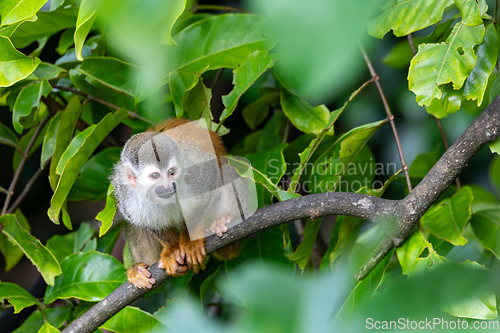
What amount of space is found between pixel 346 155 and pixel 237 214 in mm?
468

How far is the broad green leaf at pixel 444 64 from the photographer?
1396 mm

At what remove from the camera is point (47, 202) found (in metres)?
3.68

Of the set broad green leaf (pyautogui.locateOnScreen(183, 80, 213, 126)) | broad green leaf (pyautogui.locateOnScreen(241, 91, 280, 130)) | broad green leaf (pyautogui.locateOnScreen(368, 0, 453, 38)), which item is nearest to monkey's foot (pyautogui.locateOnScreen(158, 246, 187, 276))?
broad green leaf (pyautogui.locateOnScreen(183, 80, 213, 126))

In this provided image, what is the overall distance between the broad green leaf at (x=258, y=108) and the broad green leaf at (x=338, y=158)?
1.48 feet

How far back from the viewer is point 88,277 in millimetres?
1918

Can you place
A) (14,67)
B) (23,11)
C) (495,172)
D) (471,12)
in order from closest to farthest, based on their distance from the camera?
1. (23,11)
2. (471,12)
3. (14,67)
4. (495,172)

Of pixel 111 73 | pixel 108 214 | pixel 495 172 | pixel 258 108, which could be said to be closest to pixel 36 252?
pixel 108 214

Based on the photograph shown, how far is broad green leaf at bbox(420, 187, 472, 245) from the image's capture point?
1.70 meters

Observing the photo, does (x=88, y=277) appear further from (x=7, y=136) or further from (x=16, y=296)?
(x=7, y=136)

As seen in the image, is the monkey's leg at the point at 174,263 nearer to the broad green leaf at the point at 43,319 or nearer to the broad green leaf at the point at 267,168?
the broad green leaf at the point at 267,168

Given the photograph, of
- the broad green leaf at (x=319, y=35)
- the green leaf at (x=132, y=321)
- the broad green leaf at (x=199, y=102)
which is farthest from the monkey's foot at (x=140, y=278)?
the broad green leaf at (x=319, y=35)

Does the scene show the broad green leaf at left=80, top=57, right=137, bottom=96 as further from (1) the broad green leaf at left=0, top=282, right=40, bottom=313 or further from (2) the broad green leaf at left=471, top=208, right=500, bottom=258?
(2) the broad green leaf at left=471, top=208, right=500, bottom=258

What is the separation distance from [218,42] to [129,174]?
66 cm

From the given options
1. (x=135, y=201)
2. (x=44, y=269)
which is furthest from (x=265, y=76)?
(x=44, y=269)
